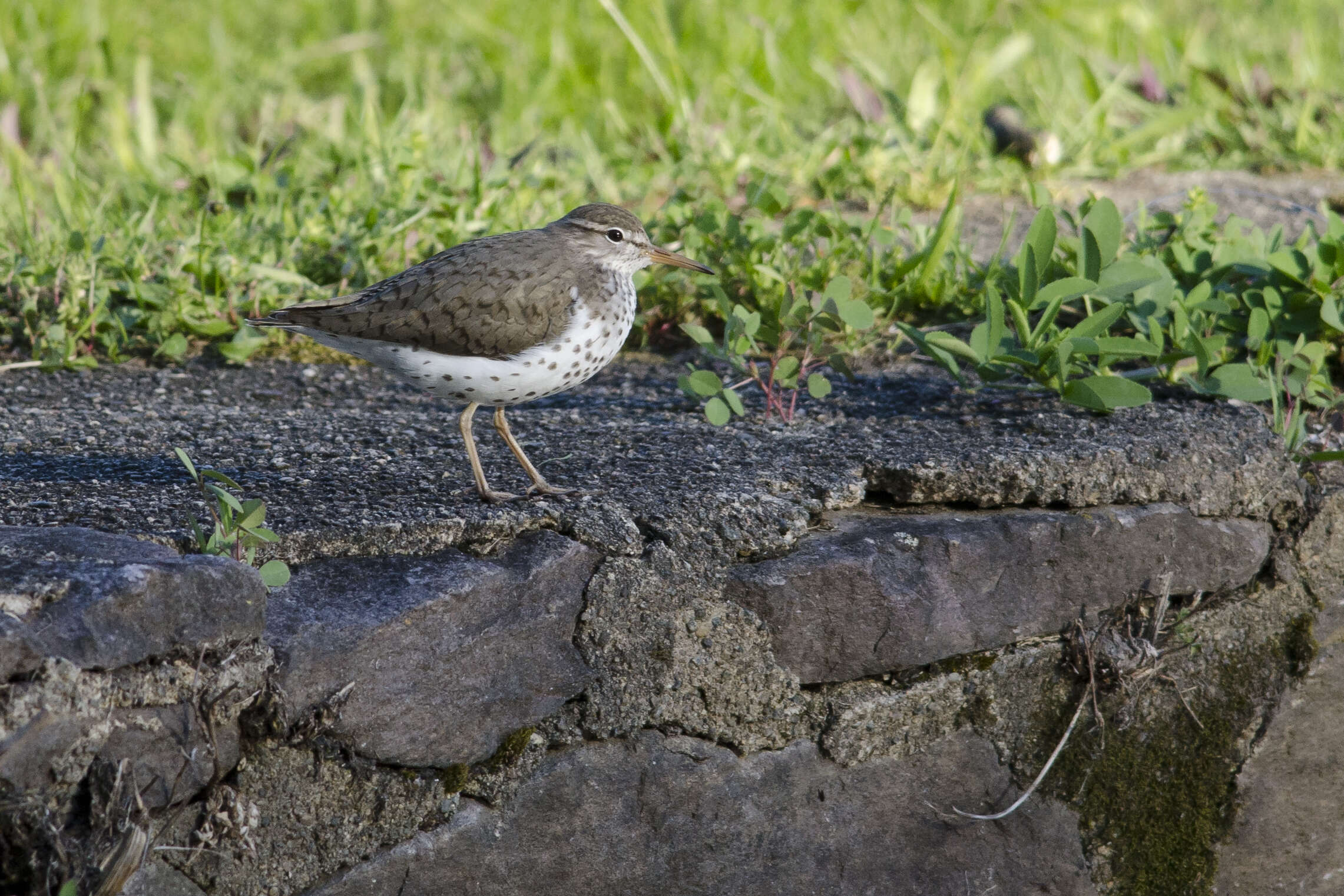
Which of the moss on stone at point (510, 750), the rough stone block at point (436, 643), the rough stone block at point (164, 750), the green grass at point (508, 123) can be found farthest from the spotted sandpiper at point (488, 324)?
the green grass at point (508, 123)

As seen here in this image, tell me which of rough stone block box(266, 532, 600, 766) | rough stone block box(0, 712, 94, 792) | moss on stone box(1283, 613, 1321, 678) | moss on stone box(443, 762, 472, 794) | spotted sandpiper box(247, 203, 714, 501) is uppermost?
spotted sandpiper box(247, 203, 714, 501)

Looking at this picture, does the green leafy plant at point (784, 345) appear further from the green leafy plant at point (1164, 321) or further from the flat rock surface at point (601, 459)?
the green leafy plant at point (1164, 321)

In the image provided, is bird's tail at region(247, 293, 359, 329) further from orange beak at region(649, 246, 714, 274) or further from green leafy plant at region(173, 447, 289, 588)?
orange beak at region(649, 246, 714, 274)

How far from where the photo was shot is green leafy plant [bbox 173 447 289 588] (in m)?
2.65

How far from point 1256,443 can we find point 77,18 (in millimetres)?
7267

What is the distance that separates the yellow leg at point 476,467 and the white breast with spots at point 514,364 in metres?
0.08

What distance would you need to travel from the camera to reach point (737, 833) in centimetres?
300

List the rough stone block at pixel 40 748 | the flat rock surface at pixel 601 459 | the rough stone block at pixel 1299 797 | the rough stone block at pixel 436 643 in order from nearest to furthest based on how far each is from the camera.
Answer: the rough stone block at pixel 40 748, the rough stone block at pixel 436 643, the flat rock surface at pixel 601 459, the rough stone block at pixel 1299 797

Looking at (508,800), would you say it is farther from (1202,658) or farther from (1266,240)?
(1266,240)

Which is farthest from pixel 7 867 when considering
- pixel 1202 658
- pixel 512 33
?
pixel 512 33

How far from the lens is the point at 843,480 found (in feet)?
10.9

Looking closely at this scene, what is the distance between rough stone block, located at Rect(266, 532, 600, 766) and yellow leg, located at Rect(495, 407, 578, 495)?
22 cm

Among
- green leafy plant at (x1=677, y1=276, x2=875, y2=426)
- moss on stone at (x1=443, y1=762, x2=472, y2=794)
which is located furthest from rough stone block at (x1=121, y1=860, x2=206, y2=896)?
green leafy plant at (x1=677, y1=276, x2=875, y2=426)

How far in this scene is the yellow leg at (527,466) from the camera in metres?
3.16
